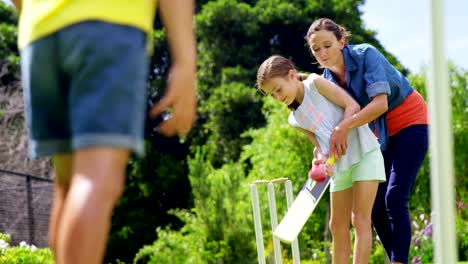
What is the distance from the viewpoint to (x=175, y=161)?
16922 mm

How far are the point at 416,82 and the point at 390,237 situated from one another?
303 inches

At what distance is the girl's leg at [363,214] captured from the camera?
350 centimetres

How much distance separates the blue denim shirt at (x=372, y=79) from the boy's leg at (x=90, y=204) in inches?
91.5

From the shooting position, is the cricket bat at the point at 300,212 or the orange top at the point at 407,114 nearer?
the cricket bat at the point at 300,212

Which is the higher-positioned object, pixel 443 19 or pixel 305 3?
pixel 305 3

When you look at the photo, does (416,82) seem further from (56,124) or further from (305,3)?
(56,124)

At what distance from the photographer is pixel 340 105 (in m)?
3.61

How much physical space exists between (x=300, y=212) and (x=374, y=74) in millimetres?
673

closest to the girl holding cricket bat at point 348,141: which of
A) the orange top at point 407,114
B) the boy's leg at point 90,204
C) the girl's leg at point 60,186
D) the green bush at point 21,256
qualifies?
the orange top at point 407,114


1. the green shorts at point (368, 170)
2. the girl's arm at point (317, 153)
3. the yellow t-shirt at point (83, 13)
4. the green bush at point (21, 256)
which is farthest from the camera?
the green bush at point (21, 256)

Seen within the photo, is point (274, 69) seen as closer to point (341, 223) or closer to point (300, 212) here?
point (300, 212)

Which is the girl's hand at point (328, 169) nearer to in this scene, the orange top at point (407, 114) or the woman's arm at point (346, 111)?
the woman's arm at point (346, 111)

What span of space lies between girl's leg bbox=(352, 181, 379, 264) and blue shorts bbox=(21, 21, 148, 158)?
209 centimetres

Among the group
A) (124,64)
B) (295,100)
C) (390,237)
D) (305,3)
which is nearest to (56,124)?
(124,64)
